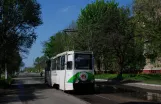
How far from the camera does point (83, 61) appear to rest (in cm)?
2708

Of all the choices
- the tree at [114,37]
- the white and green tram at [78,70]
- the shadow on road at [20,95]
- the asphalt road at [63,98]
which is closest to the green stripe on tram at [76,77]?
the white and green tram at [78,70]

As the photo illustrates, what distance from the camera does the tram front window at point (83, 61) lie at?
88.1ft

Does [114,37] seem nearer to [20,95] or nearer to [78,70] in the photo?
[78,70]

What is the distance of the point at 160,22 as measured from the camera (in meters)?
35.8

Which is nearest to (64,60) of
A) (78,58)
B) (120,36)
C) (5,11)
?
(78,58)

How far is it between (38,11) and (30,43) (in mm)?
3876

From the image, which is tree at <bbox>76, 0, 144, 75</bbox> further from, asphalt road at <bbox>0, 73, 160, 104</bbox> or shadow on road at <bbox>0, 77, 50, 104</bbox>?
asphalt road at <bbox>0, 73, 160, 104</bbox>

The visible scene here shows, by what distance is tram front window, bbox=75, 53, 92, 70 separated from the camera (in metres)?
26.8

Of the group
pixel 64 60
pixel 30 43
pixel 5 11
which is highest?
pixel 5 11

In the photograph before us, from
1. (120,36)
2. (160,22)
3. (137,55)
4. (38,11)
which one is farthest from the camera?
(137,55)

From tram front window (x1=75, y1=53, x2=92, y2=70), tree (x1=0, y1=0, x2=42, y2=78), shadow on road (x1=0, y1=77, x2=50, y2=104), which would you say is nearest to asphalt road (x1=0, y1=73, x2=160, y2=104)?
shadow on road (x1=0, y1=77, x2=50, y2=104)

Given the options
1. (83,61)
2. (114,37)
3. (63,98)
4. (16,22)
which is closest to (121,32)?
(114,37)

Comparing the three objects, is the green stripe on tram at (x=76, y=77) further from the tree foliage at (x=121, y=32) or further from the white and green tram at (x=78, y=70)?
the tree foliage at (x=121, y=32)

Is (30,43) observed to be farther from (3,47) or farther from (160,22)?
(160,22)
